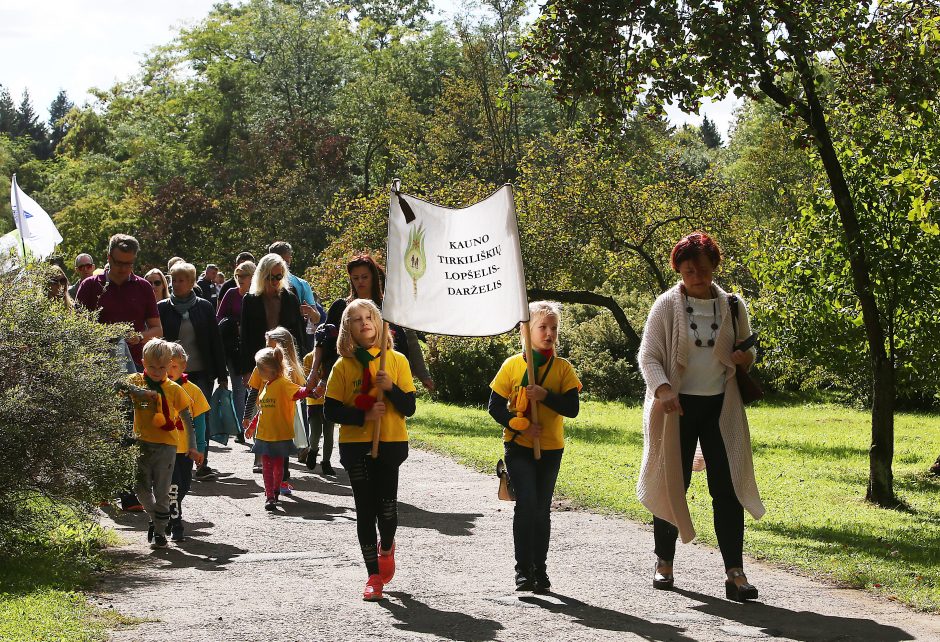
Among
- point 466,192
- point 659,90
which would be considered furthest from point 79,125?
point 659,90

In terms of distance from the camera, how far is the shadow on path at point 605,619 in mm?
6215

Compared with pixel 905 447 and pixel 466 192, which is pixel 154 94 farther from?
pixel 905 447

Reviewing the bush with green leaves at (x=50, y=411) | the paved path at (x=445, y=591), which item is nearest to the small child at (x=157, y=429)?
the paved path at (x=445, y=591)

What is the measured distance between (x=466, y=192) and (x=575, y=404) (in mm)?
17280

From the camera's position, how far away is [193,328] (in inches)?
495

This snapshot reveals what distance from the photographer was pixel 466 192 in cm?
2434

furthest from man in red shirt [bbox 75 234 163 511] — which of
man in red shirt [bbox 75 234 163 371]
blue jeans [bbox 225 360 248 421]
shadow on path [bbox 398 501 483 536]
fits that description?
blue jeans [bbox 225 360 248 421]

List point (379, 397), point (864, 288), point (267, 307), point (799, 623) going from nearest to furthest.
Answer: point (799, 623)
point (379, 397)
point (864, 288)
point (267, 307)

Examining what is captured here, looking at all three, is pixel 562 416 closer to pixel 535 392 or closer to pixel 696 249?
pixel 535 392

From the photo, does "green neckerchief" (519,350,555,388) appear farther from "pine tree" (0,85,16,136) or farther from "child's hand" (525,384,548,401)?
"pine tree" (0,85,16,136)

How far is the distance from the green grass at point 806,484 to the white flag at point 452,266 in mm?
2816

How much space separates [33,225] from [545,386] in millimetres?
13126

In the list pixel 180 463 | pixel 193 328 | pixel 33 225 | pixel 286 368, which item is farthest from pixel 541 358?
pixel 33 225

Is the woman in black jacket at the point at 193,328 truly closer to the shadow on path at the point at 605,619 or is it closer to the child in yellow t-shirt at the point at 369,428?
the child in yellow t-shirt at the point at 369,428
